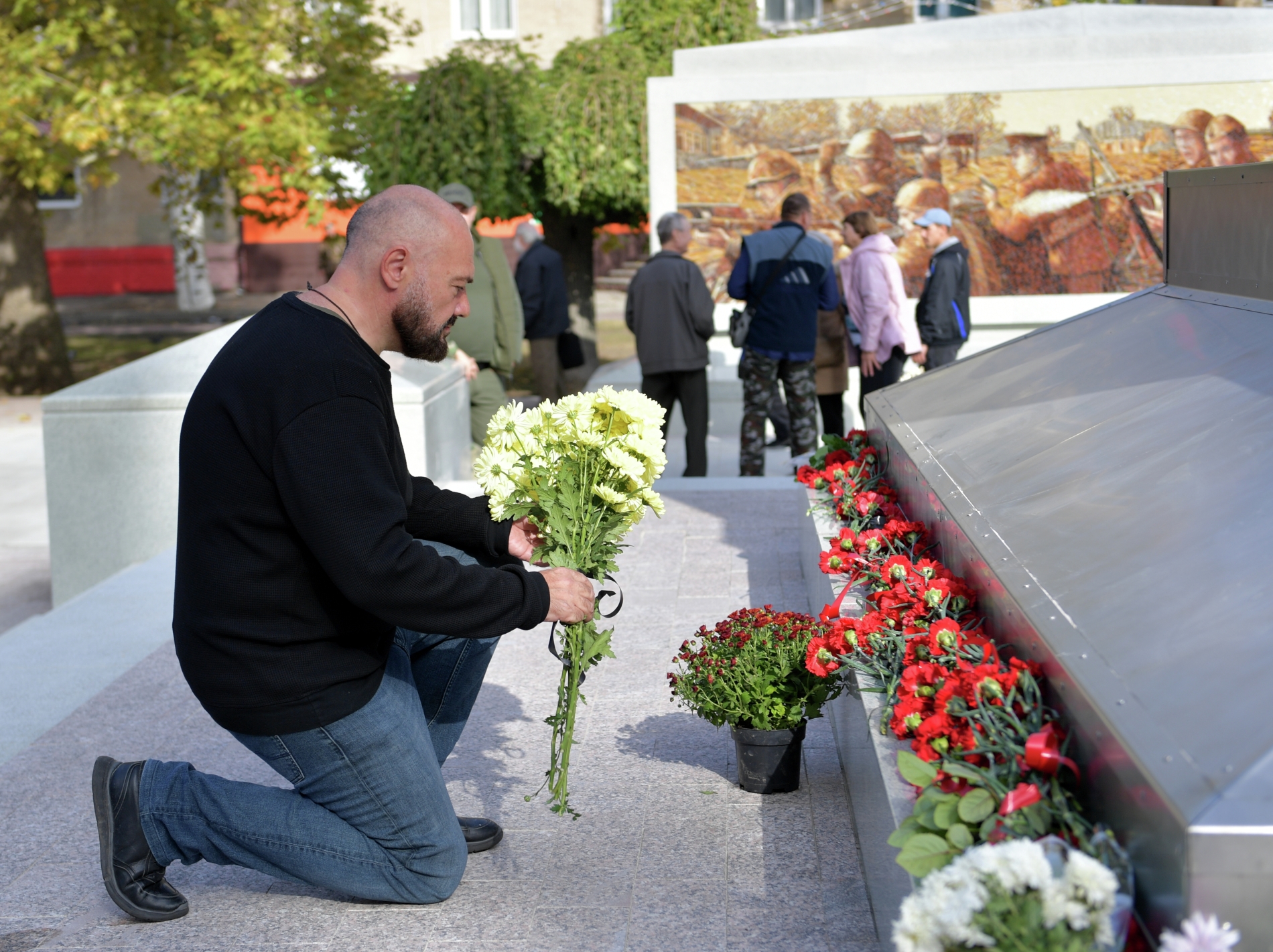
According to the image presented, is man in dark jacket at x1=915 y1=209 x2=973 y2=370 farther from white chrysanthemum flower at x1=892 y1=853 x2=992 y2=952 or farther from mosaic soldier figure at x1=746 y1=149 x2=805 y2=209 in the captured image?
white chrysanthemum flower at x1=892 y1=853 x2=992 y2=952

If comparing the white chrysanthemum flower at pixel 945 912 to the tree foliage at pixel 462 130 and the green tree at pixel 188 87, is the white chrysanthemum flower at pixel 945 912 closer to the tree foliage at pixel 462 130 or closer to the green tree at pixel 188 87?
the tree foliage at pixel 462 130

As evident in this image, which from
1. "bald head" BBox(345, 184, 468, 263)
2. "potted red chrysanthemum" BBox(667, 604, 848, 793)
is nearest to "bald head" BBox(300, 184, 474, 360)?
"bald head" BBox(345, 184, 468, 263)

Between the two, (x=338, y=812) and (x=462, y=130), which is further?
(x=462, y=130)

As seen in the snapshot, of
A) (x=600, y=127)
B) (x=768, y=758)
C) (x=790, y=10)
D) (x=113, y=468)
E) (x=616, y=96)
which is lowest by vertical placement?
(x=768, y=758)

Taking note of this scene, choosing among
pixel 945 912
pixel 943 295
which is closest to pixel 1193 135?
pixel 943 295

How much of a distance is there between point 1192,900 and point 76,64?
1532cm

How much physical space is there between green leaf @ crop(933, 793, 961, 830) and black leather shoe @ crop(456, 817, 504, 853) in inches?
57.2

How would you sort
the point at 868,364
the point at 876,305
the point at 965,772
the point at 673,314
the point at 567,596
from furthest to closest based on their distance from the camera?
the point at 868,364 < the point at 876,305 < the point at 673,314 < the point at 567,596 < the point at 965,772

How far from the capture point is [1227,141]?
36.8ft

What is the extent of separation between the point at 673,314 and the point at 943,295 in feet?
5.92

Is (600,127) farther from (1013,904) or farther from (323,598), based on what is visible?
(1013,904)

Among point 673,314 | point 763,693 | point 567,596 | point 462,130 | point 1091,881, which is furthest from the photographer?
point 462,130

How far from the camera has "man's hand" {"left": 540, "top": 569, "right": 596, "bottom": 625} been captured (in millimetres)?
2824

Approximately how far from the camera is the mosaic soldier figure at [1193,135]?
36.8 feet
